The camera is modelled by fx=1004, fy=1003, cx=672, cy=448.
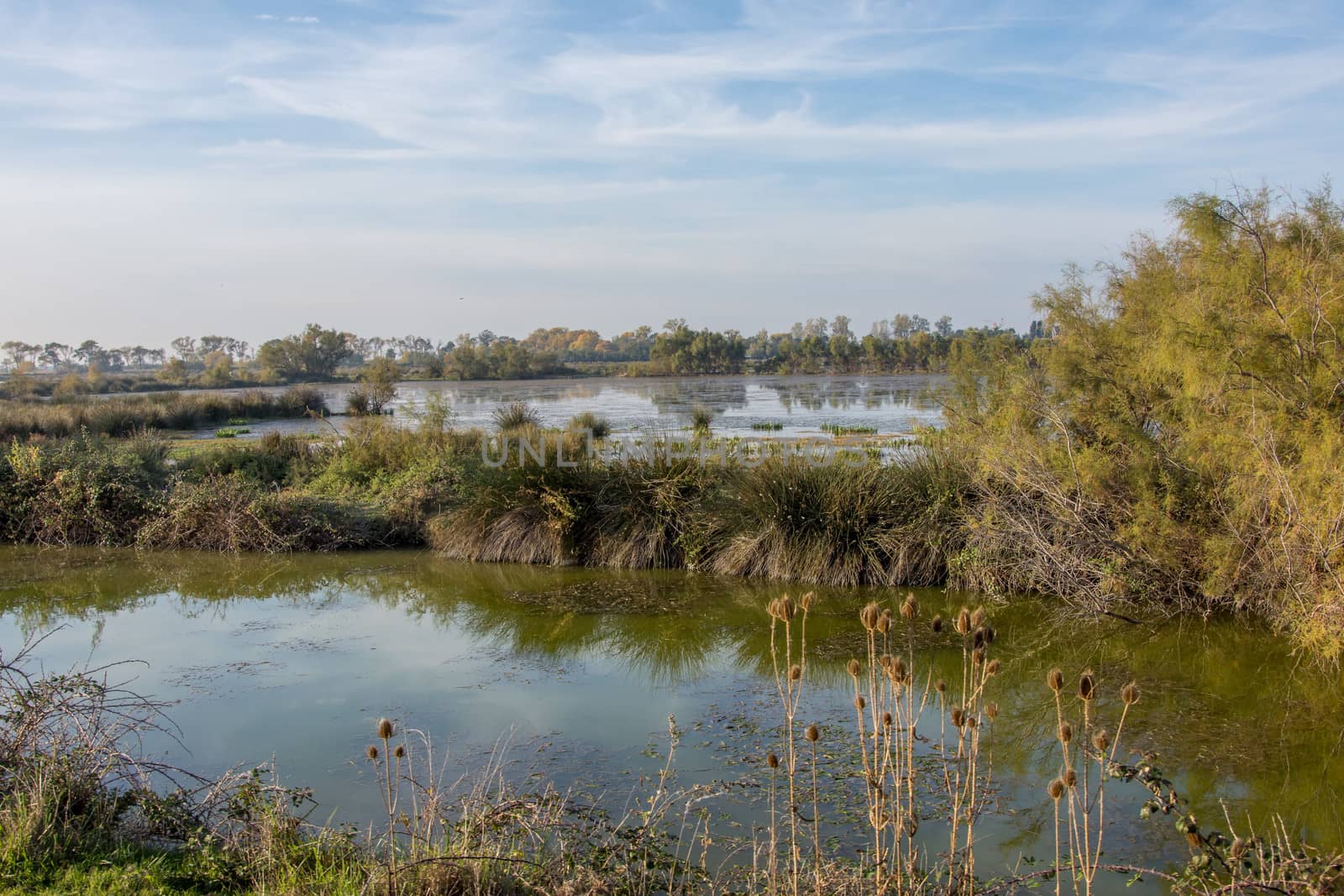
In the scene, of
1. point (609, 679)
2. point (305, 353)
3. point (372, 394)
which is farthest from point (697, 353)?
point (609, 679)

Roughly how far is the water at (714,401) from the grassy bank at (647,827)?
8406mm

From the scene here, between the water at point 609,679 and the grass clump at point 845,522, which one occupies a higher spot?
the grass clump at point 845,522

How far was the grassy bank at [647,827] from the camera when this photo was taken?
141 inches

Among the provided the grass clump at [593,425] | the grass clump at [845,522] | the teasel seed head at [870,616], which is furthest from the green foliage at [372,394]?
the teasel seed head at [870,616]

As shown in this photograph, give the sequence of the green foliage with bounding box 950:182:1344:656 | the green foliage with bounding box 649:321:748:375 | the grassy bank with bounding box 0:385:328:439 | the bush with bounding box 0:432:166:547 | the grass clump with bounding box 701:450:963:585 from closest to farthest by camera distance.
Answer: the green foliage with bounding box 950:182:1344:656, the grass clump with bounding box 701:450:963:585, the bush with bounding box 0:432:166:547, the grassy bank with bounding box 0:385:328:439, the green foliage with bounding box 649:321:748:375

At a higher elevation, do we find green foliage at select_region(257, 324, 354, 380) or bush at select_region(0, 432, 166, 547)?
green foliage at select_region(257, 324, 354, 380)

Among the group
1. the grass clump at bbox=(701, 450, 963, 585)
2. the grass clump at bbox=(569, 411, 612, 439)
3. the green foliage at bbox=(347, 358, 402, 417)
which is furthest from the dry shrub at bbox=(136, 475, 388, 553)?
the green foliage at bbox=(347, 358, 402, 417)

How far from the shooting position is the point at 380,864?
399 centimetres

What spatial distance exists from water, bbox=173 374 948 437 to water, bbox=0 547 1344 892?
4979 mm

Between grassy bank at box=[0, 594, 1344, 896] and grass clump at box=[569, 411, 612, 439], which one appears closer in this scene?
grassy bank at box=[0, 594, 1344, 896]

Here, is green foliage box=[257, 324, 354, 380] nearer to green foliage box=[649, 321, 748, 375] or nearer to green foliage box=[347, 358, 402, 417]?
green foliage box=[649, 321, 748, 375]

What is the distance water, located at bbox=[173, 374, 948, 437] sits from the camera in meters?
25.8

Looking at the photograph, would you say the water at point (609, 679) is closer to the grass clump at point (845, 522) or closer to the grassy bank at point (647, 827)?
the grassy bank at point (647, 827)

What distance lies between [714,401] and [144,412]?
1920 cm
